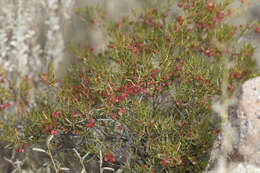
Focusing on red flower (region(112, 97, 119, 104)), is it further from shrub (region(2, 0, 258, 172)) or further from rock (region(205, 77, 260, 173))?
rock (region(205, 77, 260, 173))

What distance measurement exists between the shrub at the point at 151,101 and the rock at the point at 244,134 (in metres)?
0.32

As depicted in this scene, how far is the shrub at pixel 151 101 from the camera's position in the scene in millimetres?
3381

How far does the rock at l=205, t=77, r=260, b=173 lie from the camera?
9.73 ft

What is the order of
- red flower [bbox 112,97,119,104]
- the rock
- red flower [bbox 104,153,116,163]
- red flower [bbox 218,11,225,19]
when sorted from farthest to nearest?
1. red flower [bbox 218,11,225,19]
2. red flower [bbox 104,153,116,163]
3. red flower [bbox 112,97,119,104]
4. the rock

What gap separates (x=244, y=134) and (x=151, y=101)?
3.56ft

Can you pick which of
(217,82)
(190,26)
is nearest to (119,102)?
(217,82)

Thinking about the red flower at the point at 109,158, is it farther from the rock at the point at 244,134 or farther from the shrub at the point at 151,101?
the rock at the point at 244,134

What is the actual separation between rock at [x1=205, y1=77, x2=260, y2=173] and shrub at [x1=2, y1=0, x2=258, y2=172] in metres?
0.32

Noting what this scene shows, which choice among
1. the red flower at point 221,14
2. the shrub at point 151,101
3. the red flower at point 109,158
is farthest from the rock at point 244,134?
the red flower at point 221,14

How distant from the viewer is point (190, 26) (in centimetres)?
432

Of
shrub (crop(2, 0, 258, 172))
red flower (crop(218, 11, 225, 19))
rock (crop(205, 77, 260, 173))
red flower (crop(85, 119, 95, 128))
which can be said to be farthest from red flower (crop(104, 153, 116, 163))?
red flower (crop(218, 11, 225, 19))

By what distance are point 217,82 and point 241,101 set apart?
464 millimetres

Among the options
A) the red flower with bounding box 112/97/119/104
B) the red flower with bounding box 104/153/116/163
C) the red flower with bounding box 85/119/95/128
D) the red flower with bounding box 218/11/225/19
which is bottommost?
the red flower with bounding box 104/153/116/163

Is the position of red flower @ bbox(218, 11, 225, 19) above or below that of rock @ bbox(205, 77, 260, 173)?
above
